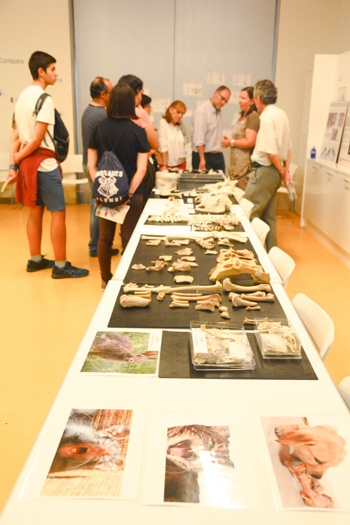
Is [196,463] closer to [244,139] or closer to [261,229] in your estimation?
[261,229]

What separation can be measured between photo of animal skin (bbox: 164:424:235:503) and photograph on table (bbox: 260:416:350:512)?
4.4 inches

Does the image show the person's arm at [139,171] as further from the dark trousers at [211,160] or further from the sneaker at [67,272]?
the dark trousers at [211,160]

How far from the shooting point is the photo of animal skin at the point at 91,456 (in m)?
1.02

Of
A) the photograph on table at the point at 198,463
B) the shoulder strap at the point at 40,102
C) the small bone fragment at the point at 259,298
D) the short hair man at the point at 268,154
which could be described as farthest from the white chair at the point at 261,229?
the photograph on table at the point at 198,463

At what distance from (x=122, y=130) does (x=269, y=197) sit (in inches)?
73.5

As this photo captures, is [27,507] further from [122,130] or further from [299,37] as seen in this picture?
[299,37]

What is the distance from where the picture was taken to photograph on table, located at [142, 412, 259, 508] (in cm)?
100

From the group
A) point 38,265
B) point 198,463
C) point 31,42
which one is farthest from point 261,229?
point 31,42

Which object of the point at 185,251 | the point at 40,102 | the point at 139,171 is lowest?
the point at 185,251

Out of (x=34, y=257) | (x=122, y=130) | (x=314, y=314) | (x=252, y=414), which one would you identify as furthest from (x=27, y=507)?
(x=34, y=257)

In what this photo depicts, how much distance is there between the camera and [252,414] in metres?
1.25

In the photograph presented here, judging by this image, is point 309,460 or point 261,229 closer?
point 309,460

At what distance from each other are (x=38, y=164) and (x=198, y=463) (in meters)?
3.41

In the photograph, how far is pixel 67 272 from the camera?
170 inches
